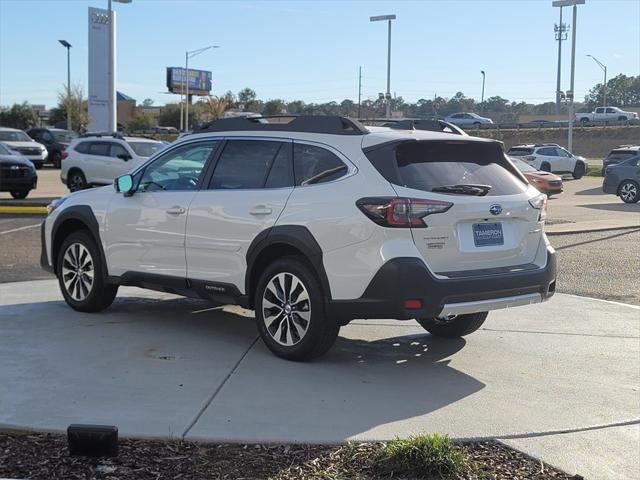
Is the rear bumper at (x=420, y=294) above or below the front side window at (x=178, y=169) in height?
below

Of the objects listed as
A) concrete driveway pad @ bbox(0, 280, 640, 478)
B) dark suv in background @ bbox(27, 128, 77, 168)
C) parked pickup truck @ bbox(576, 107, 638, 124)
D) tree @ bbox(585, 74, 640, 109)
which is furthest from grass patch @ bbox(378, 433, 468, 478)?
tree @ bbox(585, 74, 640, 109)

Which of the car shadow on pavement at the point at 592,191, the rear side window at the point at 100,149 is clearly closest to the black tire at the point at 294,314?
the rear side window at the point at 100,149

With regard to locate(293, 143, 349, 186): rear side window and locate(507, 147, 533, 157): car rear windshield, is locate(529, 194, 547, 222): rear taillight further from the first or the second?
locate(507, 147, 533, 157): car rear windshield

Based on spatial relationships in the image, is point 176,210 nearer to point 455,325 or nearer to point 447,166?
→ point 447,166

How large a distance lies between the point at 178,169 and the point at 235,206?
100cm

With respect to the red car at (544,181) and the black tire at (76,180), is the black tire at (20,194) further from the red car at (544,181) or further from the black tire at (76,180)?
the red car at (544,181)

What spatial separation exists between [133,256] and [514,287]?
3.43 m

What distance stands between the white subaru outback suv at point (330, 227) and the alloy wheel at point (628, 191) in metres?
19.4

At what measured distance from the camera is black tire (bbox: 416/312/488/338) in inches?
276

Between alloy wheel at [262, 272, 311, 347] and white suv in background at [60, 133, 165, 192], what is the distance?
17.0 metres

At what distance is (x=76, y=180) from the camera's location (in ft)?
77.1

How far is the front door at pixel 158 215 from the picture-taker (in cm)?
693

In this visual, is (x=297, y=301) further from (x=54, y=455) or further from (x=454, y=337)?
(x=54, y=455)

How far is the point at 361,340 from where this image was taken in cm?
707
